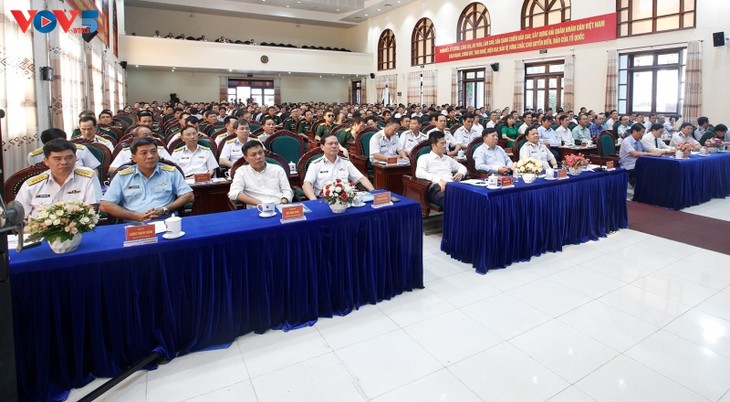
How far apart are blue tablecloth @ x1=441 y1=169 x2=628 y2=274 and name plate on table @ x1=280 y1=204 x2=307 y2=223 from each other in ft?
4.95

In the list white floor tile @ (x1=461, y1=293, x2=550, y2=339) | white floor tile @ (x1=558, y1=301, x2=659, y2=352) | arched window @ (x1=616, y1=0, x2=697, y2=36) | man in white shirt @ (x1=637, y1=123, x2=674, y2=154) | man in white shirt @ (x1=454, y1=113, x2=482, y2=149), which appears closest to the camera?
white floor tile @ (x1=558, y1=301, x2=659, y2=352)

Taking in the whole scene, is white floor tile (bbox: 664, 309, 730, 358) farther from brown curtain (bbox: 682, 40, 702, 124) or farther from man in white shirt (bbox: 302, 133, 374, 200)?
brown curtain (bbox: 682, 40, 702, 124)

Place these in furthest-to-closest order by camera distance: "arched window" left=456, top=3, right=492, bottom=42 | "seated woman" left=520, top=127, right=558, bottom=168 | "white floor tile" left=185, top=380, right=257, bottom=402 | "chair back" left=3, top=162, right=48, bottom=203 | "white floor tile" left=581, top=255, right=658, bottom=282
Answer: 1. "arched window" left=456, top=3, right=492, bottom=42
2. "seated woman" left=520, top=127, right=558, bottom=168
3. "white floor tile" left=581, top=255, right=658, bottom=282
4. "chair back" left=3, top=162, right=48, bottom=203
5. "white floor tile" left=185, top=380, right=257, bottom=402

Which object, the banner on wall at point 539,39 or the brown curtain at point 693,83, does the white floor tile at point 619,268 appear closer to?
the brown curtain at point 693,83

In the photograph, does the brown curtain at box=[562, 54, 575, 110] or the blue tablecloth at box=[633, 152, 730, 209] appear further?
the brown curtain at box=[562, 54, 575, 110]

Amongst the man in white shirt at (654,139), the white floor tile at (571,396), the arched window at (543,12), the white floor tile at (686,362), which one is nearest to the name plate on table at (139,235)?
the white floor tile at (571,396)

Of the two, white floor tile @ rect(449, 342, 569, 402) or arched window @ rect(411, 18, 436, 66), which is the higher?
arched window @ rect(411, 18, 436, 66)

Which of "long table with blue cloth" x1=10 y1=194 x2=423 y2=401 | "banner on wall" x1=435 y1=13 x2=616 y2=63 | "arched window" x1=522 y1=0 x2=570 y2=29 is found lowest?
"long table with blue cloth" x1=10 y1=194 x2=423 y2=401

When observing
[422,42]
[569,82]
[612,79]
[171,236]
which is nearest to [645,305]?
[171,236]

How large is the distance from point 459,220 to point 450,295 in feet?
Result: 2.71

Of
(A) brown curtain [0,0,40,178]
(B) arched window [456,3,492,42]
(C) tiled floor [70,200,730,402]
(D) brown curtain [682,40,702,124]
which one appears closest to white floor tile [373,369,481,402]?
(C) tiled floor [70,200,730,402]

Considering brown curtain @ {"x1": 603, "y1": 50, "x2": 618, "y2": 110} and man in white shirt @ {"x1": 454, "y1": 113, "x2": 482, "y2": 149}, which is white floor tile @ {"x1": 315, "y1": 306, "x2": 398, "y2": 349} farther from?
brown curtain @ {"x1": 603, "y1": 50, "x2": 618, "y2": 110}

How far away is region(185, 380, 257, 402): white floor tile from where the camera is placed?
77.1 inches

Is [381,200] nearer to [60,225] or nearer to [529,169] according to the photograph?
[529,169]
